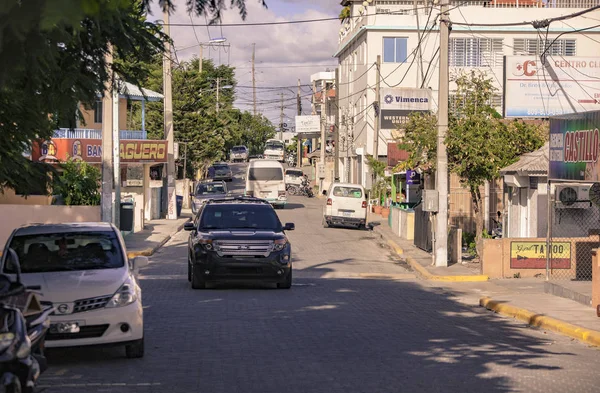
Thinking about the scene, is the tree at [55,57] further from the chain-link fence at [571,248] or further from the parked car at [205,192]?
the parked car at [205,192]

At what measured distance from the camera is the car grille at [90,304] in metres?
9.70

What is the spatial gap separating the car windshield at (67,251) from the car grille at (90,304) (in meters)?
0.94

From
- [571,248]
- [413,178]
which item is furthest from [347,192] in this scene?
[571,248]

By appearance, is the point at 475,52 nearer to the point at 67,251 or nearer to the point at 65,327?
the point at 67,251

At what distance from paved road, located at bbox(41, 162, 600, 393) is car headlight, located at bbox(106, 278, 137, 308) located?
2.35 feet

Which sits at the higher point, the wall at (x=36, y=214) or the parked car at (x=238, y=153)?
the parked car at (x=238, y=153)

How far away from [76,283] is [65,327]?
568 mm

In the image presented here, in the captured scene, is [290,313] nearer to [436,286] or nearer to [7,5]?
[436,286]

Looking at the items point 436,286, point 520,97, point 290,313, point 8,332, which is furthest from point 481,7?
point 8,332

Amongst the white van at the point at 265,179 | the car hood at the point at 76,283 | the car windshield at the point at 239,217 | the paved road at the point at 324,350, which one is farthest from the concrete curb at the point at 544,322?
the white van at the point at 265,179

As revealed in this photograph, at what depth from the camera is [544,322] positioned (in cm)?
1436

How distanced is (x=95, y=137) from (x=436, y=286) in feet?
78.6

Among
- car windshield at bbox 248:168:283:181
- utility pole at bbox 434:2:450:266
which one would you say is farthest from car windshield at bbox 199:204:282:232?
car windshield at bbox 248:168:283:181

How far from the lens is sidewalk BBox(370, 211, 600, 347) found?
13.8 meters
